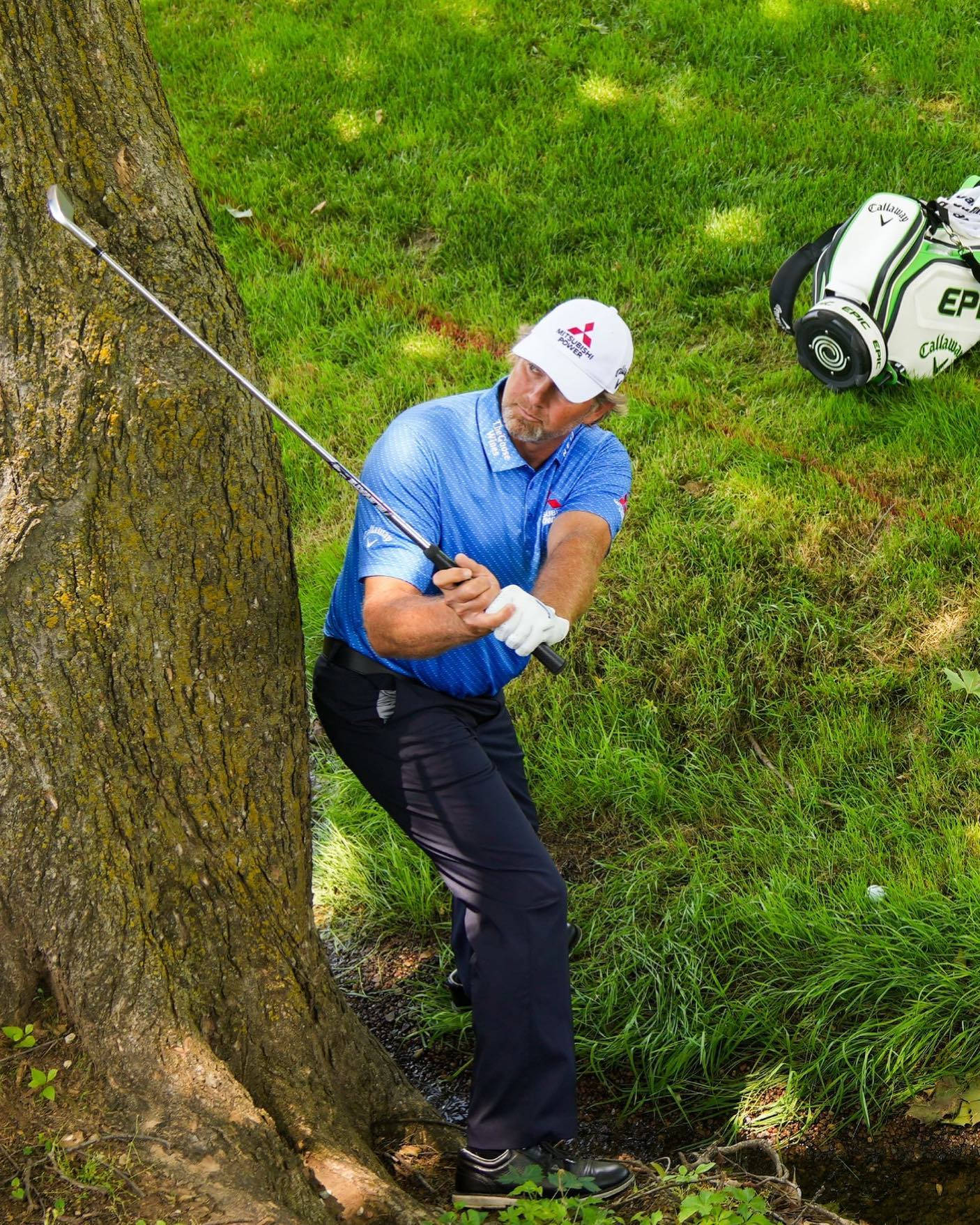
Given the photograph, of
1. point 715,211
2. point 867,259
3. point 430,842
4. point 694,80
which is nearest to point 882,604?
point 867,259

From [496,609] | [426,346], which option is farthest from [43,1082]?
[426,346]

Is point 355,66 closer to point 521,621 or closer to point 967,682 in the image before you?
point 967,682

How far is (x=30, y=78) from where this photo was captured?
84.5 inches

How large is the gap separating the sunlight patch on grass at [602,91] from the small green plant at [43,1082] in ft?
18.1

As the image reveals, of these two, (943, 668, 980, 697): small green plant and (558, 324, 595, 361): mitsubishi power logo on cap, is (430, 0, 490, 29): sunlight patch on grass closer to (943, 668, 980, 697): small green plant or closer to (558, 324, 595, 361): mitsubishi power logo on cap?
(558, 324, 595, 361): mitsubishi power logo on cap

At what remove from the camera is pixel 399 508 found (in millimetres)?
2760

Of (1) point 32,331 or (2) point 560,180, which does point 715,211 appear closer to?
(2) point 560,180

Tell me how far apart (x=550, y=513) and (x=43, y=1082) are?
5.43 ft

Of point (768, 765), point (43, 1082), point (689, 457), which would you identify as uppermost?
point (43, 1082)

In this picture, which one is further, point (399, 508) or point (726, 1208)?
point (399, 508)

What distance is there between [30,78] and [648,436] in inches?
119

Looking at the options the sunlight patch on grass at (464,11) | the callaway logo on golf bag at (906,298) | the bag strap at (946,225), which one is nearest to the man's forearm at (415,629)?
the callaway logo on golf bag at (906,298)

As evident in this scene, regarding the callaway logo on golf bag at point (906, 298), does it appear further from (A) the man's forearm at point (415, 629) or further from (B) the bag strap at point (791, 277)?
(A) the man's forearm at point (415, 629)

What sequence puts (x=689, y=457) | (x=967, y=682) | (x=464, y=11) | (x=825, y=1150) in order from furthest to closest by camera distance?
1. (x=464, y=11)
2. (x=689, y=457)
3. (x=967, y=682)
4. (x=825, y=1150)
